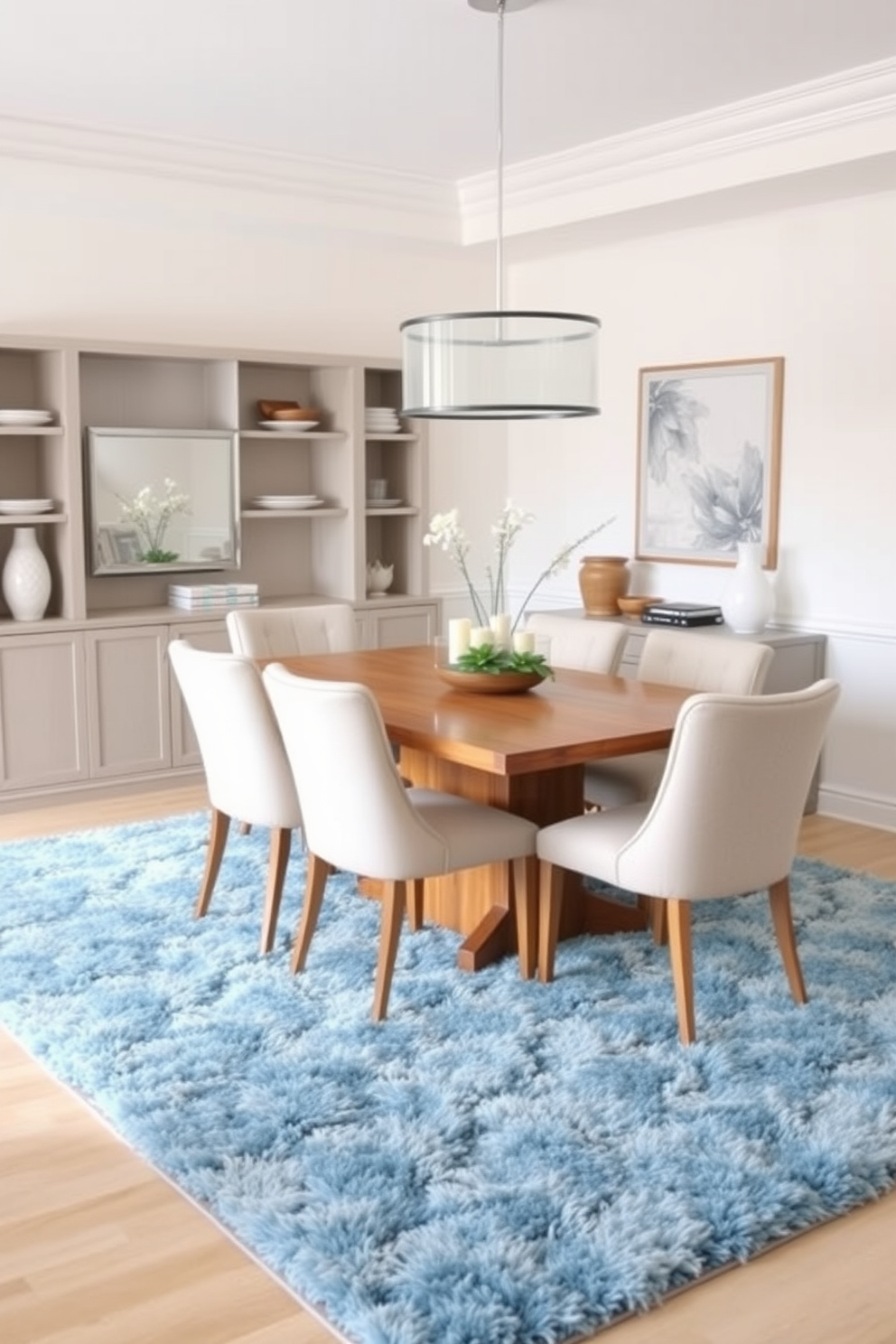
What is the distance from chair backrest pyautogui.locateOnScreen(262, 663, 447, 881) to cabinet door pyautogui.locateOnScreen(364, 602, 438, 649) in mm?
2863

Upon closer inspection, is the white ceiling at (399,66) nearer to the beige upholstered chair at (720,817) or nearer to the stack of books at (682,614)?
the stack of books at (682,614)

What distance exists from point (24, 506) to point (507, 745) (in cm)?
289

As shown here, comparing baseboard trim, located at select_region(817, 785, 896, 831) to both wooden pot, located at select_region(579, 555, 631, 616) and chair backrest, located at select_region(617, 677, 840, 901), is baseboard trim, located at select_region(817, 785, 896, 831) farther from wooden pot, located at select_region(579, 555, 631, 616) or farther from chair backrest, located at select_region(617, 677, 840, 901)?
chair backrest, located at select_region(617, 677, 840, 901)

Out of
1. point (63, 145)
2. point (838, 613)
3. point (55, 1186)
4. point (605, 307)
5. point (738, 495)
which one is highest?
point (63, 145)

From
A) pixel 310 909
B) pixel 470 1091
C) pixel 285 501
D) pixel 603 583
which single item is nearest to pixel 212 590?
pixel 285 501

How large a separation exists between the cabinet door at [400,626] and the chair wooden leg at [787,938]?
10.2ft

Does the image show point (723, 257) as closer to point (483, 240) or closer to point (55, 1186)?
point (483, 240)

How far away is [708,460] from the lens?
586cm

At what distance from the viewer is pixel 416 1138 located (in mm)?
2742

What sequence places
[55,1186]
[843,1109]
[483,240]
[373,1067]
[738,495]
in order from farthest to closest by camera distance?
[483,240] → [738,495] → [373,1067] → [843,1109] → [55,1186]

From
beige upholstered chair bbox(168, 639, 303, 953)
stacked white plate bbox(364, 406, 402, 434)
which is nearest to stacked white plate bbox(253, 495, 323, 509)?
stacked white plate bbox(364, 406, 402, 434)

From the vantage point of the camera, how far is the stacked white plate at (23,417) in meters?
5.29

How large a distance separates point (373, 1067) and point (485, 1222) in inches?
26.9

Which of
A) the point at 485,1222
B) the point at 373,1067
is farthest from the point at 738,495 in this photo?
the point at 485,1222
